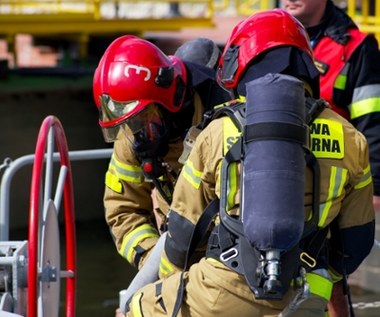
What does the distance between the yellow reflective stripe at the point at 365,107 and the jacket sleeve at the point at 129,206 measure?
959mm

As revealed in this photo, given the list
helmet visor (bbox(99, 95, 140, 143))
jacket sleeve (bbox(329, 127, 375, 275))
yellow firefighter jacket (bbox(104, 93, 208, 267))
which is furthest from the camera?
yellow firefighter jacket (bbox(104, 93, 208, 267))

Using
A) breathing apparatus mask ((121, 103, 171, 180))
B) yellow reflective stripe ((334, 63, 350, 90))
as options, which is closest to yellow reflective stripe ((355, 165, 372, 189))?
breathing apparatus mask ((121, 103, 171, 180))

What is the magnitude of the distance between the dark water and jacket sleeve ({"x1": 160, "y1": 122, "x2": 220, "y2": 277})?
5.83 m

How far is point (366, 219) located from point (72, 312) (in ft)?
4.78

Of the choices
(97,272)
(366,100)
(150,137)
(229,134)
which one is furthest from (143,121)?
(97,272)

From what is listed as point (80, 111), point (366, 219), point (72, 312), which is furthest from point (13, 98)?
point (366, 219)

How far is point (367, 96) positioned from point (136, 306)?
158 centimetres

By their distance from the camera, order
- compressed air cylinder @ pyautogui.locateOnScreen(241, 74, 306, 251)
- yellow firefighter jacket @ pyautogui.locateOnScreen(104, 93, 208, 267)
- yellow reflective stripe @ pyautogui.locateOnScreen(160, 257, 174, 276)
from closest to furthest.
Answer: compressed air cylinder @ pyautogui.locateOnScreen(241, 74, 306, 251) < yellow reflective stripe @ pyautogui.locateOnScreen(160, 257, 174, 276) < yellow firefighter jacket @ pyautogui.locateOnScreen(104, 93, 208, 267)

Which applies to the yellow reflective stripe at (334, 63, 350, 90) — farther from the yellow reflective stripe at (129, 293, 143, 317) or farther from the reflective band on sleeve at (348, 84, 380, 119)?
the yellow reflective stripe at (129, 293, 143, 317)

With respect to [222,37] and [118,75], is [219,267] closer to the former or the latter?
[118,75]

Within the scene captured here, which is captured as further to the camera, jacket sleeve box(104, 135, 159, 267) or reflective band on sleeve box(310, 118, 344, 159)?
jacket sleeve box(104, 135, 159, 267)

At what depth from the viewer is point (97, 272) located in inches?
417

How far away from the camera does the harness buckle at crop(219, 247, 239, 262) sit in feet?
9.43

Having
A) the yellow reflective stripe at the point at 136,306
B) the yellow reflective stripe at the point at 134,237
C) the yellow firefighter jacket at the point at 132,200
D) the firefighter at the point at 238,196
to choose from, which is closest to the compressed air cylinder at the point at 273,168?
the firefighter at the point at 238,196
